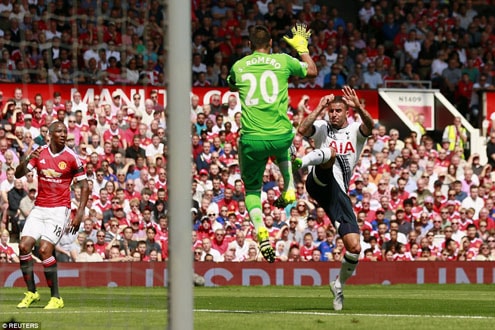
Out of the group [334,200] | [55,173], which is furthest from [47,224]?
[334,200]

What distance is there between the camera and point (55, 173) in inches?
599

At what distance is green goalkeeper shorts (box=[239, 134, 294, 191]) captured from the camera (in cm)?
1377

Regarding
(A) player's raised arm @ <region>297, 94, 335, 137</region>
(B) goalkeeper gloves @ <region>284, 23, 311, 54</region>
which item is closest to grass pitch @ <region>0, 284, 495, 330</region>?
(A) player's raised arm @ <region>297, 94, 335, 137</region>

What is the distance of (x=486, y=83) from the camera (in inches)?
1220

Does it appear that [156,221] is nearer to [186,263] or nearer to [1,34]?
[1,34]

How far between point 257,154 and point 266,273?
32.0 ft

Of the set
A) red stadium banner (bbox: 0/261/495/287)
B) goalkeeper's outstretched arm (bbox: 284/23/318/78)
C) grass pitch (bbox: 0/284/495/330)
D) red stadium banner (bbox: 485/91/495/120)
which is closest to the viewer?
grass pitch (bbox: 0/284/495/330)

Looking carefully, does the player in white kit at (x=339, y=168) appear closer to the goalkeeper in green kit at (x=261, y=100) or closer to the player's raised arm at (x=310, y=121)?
the player's raised arm at (x=310, y=121)

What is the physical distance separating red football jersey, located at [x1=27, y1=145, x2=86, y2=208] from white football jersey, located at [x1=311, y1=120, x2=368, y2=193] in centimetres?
297

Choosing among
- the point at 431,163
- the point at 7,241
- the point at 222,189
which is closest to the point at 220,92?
the point at 222,189

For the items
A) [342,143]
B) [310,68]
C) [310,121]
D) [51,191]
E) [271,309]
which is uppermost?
[310,68]

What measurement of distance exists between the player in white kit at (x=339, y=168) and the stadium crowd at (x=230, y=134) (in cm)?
397

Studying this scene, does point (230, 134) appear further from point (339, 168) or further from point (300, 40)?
point (300, 40)
